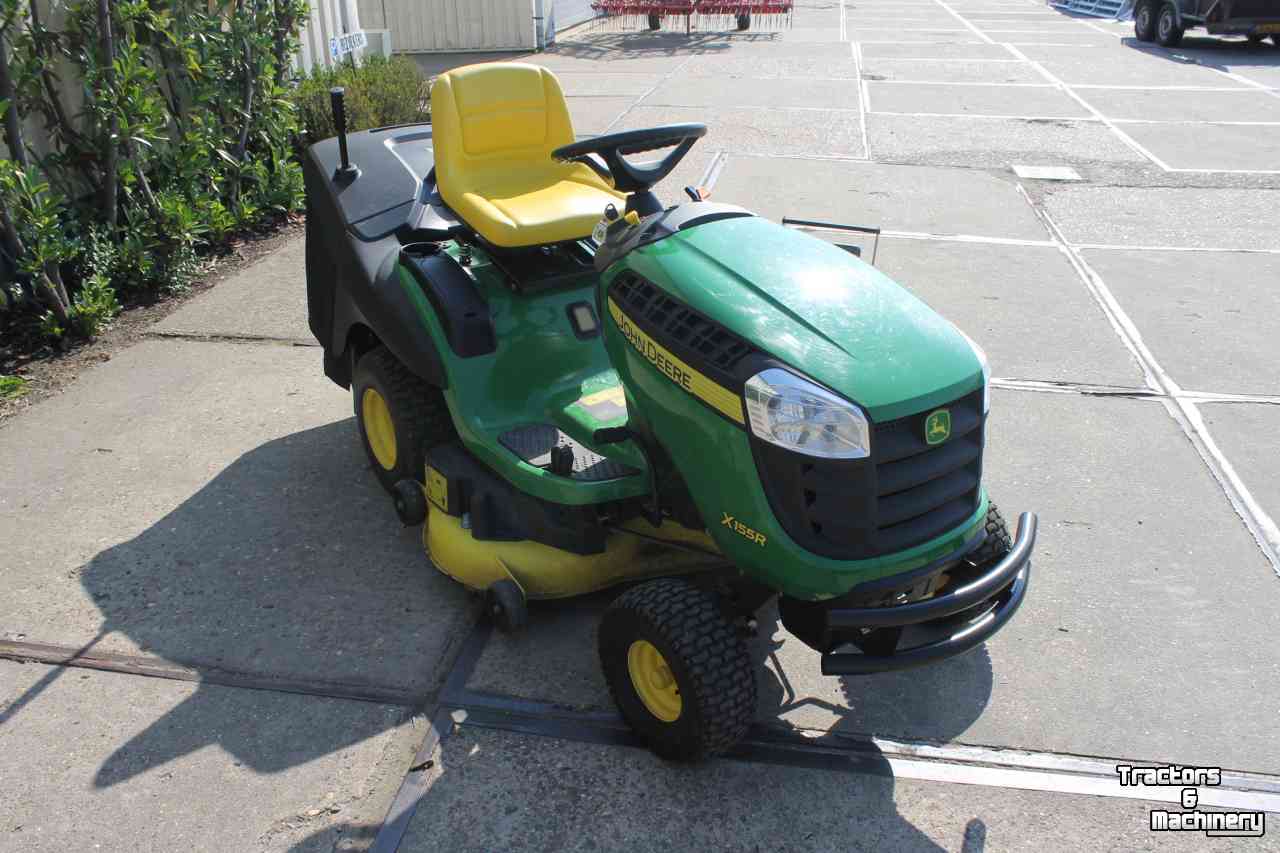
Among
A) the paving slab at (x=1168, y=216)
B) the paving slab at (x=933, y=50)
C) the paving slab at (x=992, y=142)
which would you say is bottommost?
the paving slab at (x=1168, y=216)

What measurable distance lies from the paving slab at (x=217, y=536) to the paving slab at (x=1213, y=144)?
7417 mm

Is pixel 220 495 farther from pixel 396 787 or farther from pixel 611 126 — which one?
pixel 611 126

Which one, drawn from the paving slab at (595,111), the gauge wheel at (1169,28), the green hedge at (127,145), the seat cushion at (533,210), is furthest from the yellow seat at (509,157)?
the gauge wheel at (1169,28)

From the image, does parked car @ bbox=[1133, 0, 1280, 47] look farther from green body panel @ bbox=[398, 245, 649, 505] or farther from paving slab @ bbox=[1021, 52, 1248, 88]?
green body panel @ bbox=[398, 245, 649, 505]

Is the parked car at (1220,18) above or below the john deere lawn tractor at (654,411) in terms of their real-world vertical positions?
above

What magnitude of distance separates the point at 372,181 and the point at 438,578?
1400 millimetres

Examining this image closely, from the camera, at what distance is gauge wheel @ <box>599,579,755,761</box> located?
2365mm

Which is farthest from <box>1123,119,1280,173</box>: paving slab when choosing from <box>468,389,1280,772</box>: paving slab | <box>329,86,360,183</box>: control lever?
<box>329,86,360,183</box>: control lever

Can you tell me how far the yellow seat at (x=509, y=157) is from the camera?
321cm

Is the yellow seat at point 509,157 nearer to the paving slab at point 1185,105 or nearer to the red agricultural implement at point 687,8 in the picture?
the paving slab at point 1185,105

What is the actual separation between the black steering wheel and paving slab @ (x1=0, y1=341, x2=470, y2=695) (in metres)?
1.32

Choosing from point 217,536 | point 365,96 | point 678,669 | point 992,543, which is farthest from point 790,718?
point 365,96

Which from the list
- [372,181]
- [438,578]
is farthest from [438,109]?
[438,578]

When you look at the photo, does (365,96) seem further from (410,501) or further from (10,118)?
(410,501)
